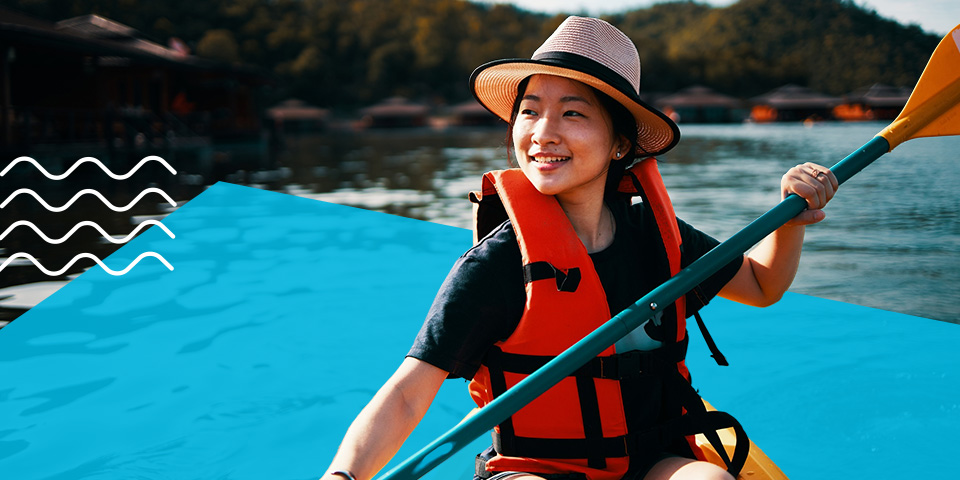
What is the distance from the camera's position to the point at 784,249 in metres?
1.49

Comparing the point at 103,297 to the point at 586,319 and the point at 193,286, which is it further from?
the point at 586,319

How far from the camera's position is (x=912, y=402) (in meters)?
2.85

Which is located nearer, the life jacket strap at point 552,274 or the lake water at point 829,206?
the life jacket strap at point 552,274

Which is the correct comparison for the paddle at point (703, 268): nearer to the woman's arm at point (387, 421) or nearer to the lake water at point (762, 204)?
the woman's arm at point (387, 421)

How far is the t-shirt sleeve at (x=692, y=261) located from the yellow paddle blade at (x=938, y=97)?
41 cm

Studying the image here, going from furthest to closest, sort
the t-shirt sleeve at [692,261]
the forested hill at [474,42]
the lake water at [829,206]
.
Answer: the forested hill at [474,42], the lake water at [829,206], the t-shirt sleeve at [692,261]

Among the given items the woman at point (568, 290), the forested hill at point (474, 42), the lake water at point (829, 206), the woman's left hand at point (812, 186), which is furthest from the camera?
the forested hill at point (474, 42)

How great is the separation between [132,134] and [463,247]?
10227 mm

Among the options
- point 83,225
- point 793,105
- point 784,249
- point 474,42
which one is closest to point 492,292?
point 784,249

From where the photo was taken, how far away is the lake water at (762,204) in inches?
203

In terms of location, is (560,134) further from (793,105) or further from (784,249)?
(793,105)

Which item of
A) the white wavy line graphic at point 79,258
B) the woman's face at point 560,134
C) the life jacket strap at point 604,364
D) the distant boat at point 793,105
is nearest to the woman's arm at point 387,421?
the life jacket strap at point 604,364

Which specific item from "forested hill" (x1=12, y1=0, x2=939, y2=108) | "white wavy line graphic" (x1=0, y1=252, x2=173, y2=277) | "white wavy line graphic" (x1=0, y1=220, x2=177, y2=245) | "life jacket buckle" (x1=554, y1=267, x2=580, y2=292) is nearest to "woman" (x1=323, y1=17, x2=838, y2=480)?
"life jacket buckle" (x1=554, y1=267, x2=580, y2=292)

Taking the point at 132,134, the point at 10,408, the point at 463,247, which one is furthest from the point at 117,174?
the point at 10,408
